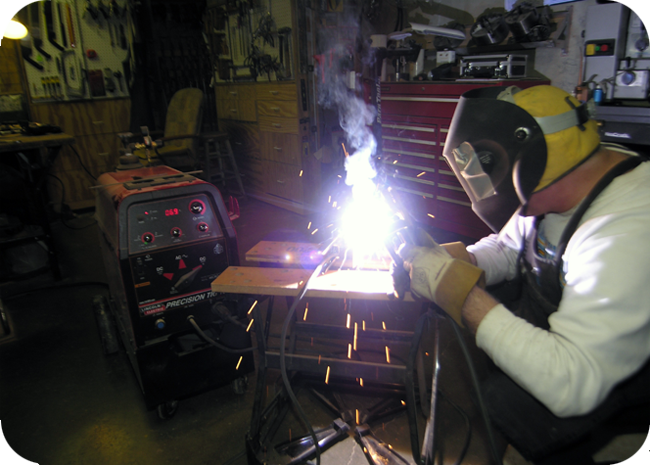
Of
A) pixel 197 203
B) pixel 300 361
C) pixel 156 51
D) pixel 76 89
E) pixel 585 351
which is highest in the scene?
pixel 156 51

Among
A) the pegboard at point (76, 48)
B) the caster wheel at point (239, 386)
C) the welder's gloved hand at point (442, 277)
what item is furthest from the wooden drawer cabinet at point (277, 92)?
the welder's gloved hand at point (442, 277)

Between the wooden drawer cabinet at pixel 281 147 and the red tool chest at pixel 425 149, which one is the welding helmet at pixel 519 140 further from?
the wooden drawer cabinet at pixel 281 147

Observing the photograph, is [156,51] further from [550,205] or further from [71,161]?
[550,205]

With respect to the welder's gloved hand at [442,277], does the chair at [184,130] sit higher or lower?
higher

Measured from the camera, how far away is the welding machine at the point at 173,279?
71.7 inches

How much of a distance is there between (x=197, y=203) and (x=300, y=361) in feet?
2.88

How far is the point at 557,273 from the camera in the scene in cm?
122

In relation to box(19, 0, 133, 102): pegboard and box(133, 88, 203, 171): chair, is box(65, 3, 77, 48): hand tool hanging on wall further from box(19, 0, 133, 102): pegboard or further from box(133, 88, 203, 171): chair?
box(133, 88, 203, 171): chair

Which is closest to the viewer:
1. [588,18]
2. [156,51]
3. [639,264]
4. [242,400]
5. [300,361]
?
[639,264]

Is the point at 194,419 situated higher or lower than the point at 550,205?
lower

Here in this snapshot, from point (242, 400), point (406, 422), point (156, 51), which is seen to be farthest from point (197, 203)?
point (156, 51)

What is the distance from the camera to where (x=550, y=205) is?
1189mm

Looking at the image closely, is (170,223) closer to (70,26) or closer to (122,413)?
(122,413)

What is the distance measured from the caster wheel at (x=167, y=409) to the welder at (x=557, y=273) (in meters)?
1.48
